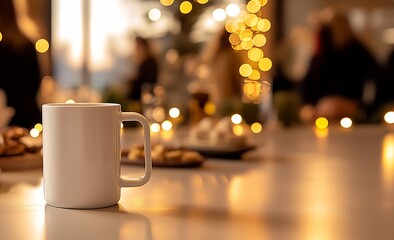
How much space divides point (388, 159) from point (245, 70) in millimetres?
2953

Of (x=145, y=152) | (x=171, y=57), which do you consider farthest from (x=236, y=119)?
(x=171, y=57)

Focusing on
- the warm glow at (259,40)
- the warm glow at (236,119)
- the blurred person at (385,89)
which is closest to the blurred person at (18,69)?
the warm glow at (236,119)

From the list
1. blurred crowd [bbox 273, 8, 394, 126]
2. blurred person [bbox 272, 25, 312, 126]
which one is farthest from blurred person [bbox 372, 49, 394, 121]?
blurred person [bbox 272, 25, 312, 126]

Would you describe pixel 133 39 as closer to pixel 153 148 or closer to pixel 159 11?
pixel 159 11

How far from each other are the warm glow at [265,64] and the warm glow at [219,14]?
56cm

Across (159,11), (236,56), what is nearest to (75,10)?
(159,11)

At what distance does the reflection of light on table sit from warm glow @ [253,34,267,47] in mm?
3163

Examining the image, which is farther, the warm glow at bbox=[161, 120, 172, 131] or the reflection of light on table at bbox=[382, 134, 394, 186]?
the warm glow at bbox=[161, 120, 172, 131]

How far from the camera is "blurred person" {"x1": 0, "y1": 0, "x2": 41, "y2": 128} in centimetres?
286

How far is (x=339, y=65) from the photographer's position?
445 centimetres

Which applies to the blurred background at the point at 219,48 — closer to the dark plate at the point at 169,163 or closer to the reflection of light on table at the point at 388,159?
the reflection of light on table at the point at 388,159

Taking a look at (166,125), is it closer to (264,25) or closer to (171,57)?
(171,57)

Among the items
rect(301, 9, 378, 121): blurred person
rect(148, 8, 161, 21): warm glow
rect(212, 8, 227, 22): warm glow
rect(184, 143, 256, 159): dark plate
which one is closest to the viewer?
rect(184, 143, 256, 159): dark plate

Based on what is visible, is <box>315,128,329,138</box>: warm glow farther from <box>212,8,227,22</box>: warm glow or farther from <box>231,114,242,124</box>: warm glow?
<box>212,8,227,22</box>: warm glow
